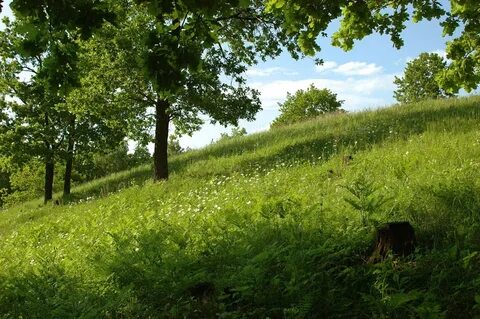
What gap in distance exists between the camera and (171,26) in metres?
5.12

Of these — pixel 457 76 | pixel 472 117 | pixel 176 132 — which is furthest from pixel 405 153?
pixel 176 132

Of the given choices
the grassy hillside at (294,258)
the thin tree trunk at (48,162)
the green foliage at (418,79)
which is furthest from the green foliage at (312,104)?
the grassy hillside at (294,258)

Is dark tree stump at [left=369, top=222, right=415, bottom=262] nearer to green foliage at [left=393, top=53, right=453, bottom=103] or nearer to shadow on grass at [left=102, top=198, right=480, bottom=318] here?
shadow on grass at [left=102, top=198, right=480, bottom=318]

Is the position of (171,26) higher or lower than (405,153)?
higher

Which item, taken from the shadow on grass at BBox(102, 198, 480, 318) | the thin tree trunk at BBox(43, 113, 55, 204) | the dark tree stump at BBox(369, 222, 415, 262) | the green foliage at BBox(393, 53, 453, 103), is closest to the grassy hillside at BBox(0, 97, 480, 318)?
the shadow on grass at BBox(102, 198, 480, 318)

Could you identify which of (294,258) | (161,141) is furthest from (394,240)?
(161,141)

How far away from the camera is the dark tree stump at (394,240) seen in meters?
5.25

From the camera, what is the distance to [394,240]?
17.3 feet

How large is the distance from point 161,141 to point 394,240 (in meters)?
14.2

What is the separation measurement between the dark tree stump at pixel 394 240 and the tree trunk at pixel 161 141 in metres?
13.3

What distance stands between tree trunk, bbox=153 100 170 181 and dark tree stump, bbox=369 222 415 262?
1333 cm

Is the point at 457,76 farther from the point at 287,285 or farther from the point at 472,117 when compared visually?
the point at 287,285

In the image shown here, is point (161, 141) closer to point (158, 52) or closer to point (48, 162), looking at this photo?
point (48, 162)

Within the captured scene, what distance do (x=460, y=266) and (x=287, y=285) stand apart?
191 centimetres
